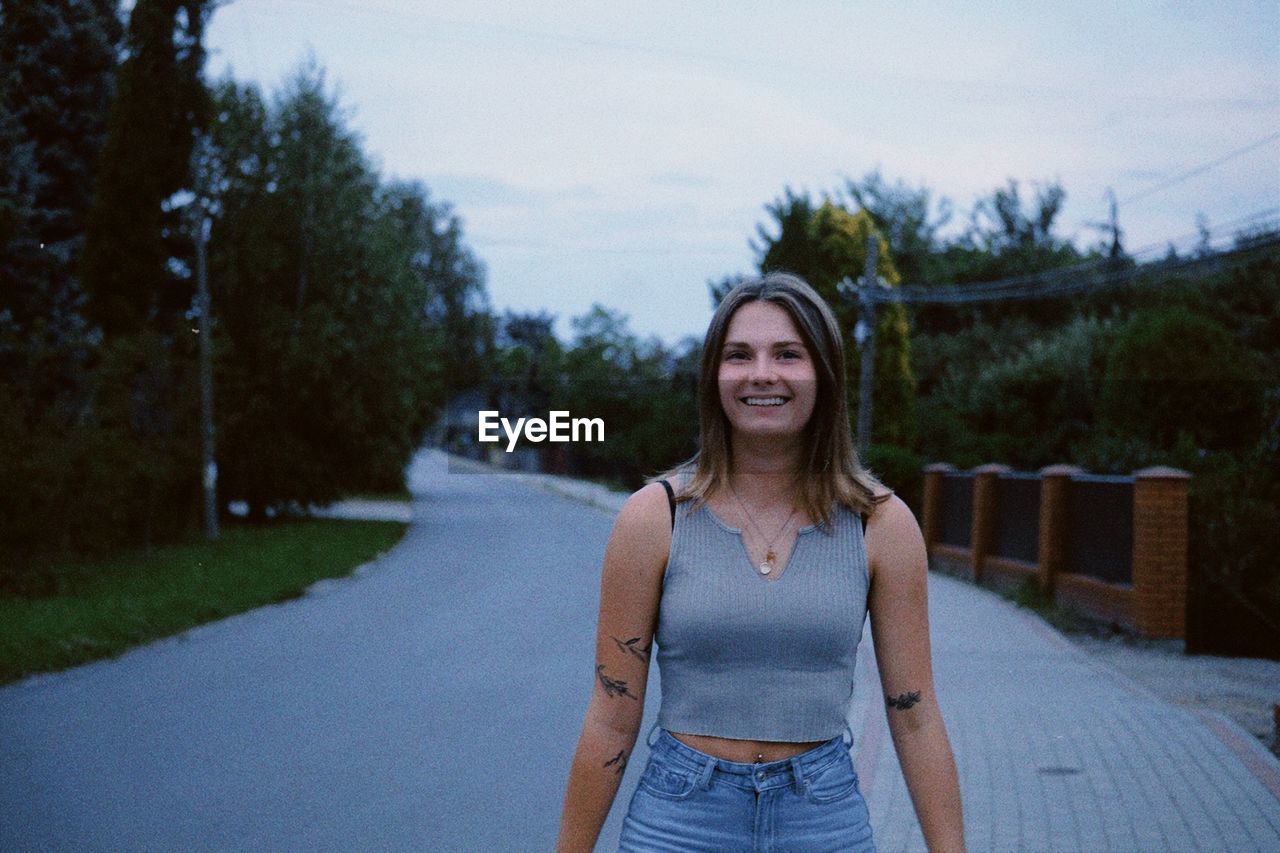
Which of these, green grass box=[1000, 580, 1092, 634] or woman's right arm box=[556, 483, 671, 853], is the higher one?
woman's right arm box=[556, 483, 671, 853]

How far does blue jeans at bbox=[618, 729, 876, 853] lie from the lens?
2461 mm

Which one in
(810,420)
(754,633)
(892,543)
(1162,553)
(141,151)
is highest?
(141,151)

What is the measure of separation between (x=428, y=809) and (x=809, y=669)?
505 cm

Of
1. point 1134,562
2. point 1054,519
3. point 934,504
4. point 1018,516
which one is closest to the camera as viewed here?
point 1134,562

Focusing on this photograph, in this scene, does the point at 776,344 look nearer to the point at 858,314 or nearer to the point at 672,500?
the point at 672,500

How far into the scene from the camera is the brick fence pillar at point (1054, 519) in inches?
682

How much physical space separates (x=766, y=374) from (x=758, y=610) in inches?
14.9

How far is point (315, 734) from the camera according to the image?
9117mm

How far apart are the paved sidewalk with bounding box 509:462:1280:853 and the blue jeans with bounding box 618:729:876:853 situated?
418cm

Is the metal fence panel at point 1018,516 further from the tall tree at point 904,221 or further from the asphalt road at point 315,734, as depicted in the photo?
the tall tree at point 904,221

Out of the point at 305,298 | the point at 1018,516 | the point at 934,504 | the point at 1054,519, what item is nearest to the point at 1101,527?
the point at 1054,519

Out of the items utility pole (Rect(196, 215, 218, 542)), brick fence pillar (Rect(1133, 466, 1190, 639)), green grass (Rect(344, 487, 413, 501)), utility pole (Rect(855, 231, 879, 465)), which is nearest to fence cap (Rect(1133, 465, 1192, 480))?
brick fence pillar (Rect(1133, 466, 1190, 639))

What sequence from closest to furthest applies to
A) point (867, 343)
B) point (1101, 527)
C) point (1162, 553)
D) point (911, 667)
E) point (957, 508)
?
point (911, 667)
point (1162, 553)
point (1101, 527)
point (957, 508)
point (867, 343)

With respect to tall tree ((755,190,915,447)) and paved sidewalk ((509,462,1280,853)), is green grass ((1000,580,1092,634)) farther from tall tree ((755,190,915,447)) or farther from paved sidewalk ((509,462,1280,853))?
tall tree ((755,190,915,447))
